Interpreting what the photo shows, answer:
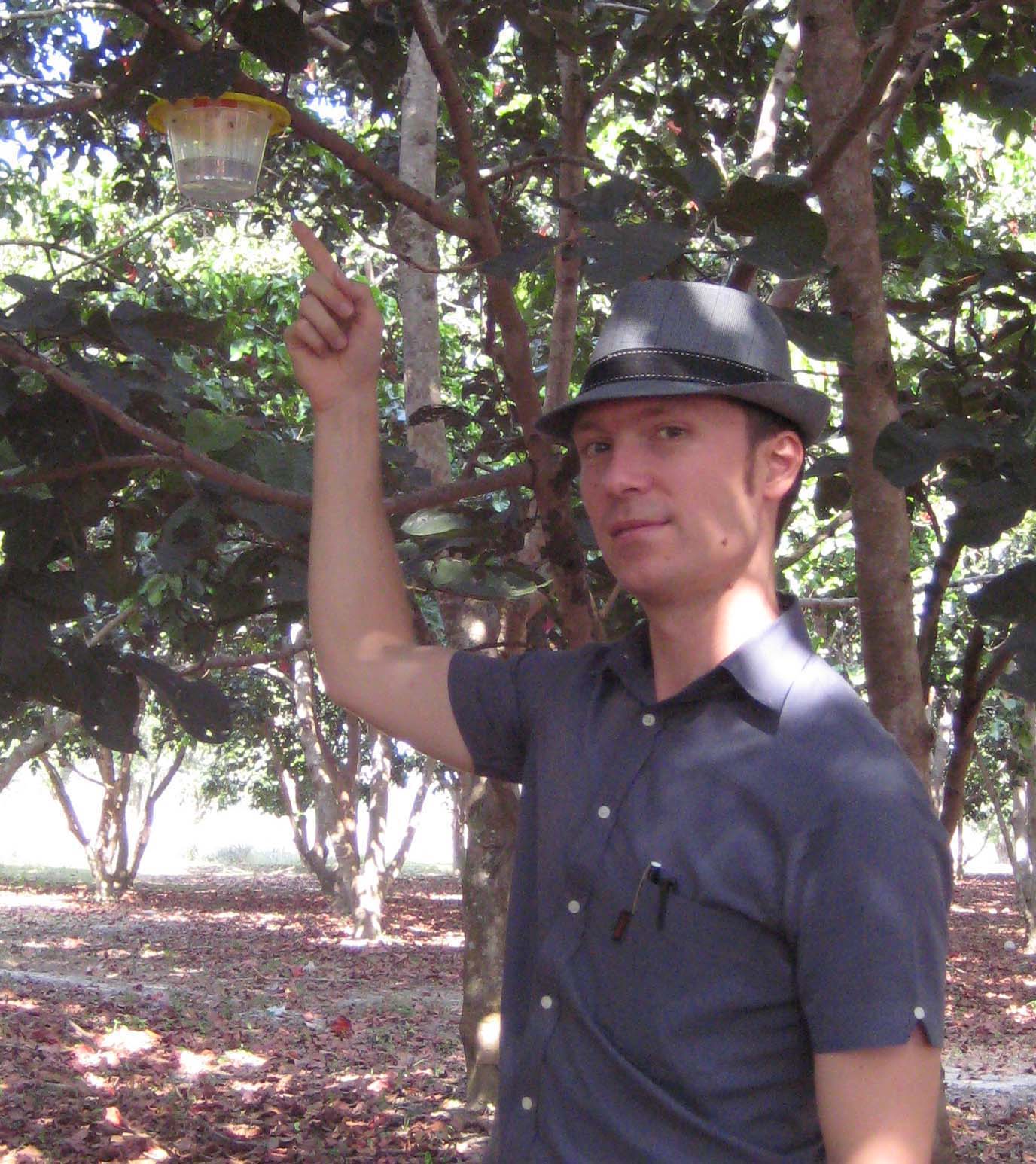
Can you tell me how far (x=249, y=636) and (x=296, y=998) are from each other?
2.71 meters

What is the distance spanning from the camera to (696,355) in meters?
1.42

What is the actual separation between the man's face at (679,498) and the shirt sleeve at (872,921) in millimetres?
274

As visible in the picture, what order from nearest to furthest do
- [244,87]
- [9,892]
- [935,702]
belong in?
[244,87] → [935,702] → [9,892]

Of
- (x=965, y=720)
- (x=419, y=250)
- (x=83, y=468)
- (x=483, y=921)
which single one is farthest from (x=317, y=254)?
(x=483, y=921)

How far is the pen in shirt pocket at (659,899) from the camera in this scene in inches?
49.9

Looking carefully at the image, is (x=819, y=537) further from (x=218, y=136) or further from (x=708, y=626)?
(x=708, y=626)

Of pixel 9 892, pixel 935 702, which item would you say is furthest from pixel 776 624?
pixel 9 892

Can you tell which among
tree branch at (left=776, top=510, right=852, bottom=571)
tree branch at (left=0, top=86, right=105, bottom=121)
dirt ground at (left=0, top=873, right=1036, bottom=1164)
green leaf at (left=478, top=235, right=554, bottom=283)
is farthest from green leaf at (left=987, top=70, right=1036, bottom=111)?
dirt ground at (left=0, top=873, right=1036, bottom=1164)

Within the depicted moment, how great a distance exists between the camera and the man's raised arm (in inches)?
64.8

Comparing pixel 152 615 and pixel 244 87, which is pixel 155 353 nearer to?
pixel 244 87

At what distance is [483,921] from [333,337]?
11.6 feet

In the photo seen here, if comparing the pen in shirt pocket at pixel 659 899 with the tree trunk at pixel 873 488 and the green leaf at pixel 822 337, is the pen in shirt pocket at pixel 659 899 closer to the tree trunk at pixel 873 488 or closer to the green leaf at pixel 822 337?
the green leaf at pixel 822 337

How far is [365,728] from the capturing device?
1550 centimetres

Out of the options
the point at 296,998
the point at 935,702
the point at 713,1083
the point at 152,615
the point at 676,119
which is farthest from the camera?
the point at 935,702
